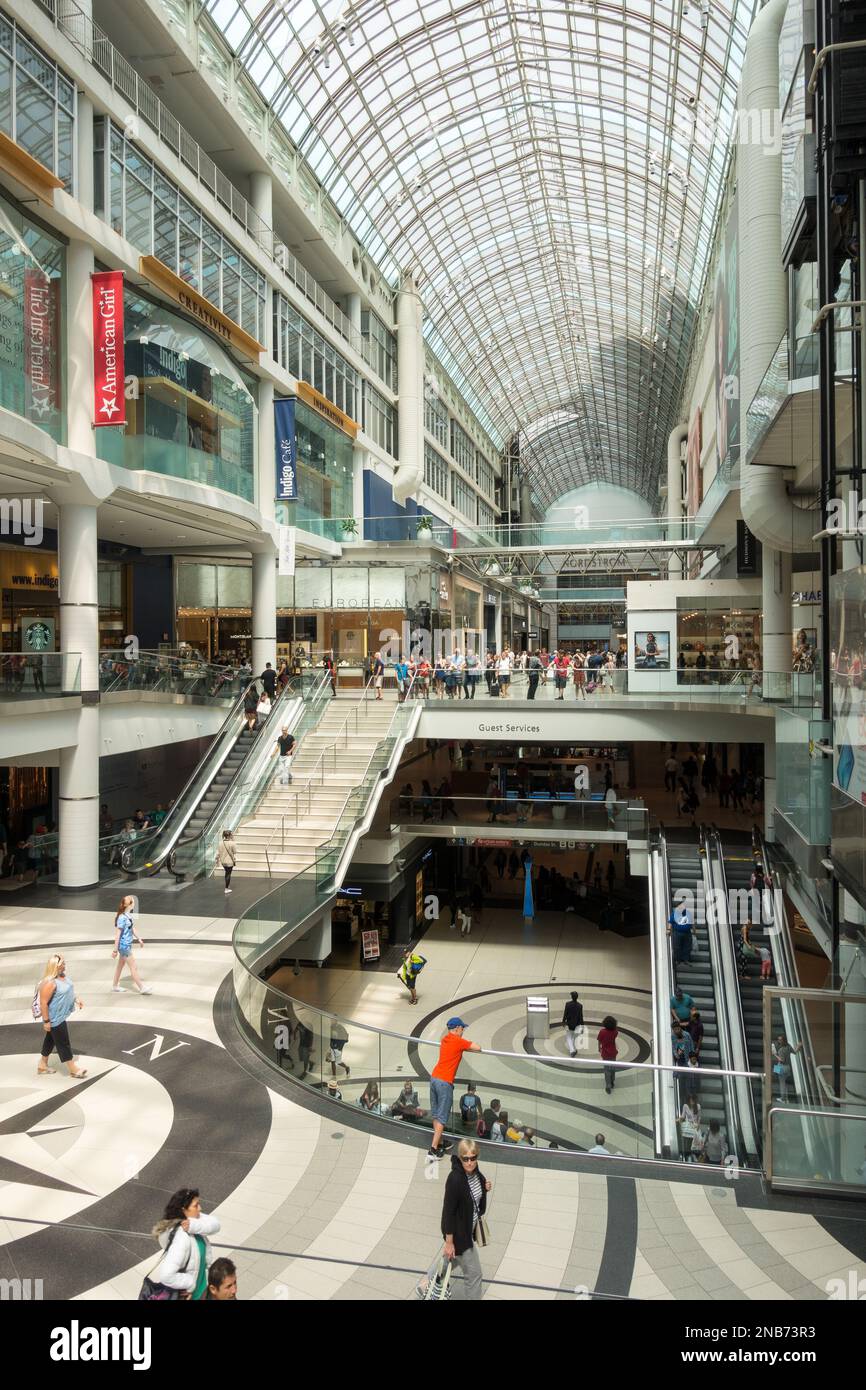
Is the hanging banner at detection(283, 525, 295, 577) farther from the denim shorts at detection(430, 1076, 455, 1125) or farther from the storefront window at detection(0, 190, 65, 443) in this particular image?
the denim shorts at detection(430, 1076, 455, 1125)

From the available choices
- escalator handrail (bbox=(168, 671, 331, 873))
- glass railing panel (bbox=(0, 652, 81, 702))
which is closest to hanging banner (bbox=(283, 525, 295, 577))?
escalator handrail (bbox=(168, 671, 331, 873))

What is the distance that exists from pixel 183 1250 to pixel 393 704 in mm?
19888

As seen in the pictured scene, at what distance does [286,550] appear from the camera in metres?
28.0

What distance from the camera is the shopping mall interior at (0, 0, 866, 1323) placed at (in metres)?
7.35

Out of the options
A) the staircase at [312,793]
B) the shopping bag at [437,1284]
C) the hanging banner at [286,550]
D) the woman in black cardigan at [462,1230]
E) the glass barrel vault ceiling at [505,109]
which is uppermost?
the glass barrel vault ceiling at [505,109]

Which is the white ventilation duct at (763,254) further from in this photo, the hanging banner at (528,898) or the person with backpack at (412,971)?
the hanging banner at (528,898)

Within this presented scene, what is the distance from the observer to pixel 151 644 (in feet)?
102

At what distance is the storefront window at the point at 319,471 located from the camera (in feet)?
102

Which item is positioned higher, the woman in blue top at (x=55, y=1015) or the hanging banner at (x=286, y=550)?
the hanging banner at (x=286, y=550)

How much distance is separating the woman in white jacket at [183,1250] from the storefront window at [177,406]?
16439 mm

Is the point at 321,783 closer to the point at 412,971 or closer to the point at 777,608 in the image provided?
the point at 412,971

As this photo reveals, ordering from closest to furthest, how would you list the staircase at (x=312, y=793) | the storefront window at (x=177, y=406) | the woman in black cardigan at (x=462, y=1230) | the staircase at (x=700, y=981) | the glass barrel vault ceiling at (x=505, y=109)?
the woman in black cardigan at (x=462, y=1230) < the staircase at (x=700, y=981) < the staircase at (x=312, y=793) < the storefront window at (x=177, y=406) < the glass barrel vault ceiling at (x=505, y=109)

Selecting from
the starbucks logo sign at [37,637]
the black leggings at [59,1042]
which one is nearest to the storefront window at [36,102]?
the starbucks logo sign at [37,637]
